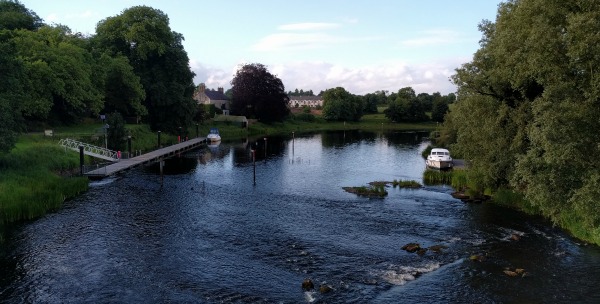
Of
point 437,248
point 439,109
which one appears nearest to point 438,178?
point 437,248

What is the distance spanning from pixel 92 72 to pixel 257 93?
6048 cm

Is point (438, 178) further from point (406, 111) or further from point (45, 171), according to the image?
point (406, 111)

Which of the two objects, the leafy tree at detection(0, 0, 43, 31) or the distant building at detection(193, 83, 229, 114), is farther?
the distant building at detection(193, 83, 229, 114)

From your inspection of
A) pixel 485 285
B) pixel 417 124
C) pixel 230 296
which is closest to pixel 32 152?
pixel 230 296

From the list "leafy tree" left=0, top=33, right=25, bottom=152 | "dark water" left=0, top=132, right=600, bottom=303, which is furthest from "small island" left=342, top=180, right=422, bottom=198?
"leafy tree" left=0, top=33, right=25, bottom=152

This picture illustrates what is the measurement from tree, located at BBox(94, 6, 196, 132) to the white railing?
1044 inches

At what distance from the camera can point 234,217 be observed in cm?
3566

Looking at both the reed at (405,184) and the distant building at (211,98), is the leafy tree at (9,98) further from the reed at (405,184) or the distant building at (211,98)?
the distant building at (211,98)

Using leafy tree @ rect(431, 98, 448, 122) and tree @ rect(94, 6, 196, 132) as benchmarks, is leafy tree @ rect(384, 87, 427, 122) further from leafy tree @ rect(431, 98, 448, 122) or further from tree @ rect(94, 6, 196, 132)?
tree @ rect(94, 6, 196, 132)

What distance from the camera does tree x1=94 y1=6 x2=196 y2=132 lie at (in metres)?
83.1

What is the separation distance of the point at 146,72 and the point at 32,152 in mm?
43419

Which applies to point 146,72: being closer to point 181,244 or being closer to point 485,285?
point 181,244

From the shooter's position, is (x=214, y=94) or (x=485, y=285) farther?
(x=214, y=94)

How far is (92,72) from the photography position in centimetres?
6881
